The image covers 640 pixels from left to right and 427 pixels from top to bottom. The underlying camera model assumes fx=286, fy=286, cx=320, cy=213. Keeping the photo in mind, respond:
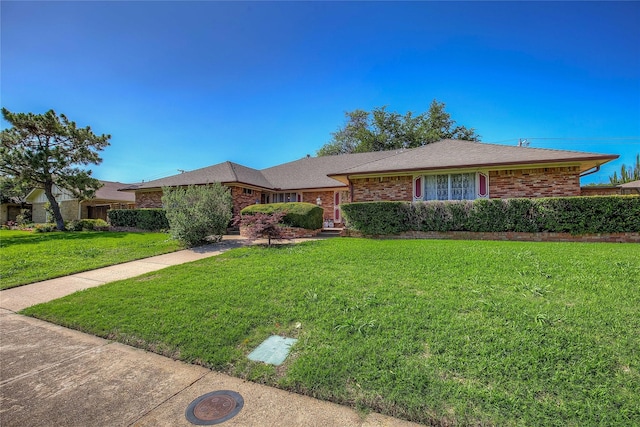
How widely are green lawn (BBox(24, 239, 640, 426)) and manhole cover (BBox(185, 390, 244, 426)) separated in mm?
320

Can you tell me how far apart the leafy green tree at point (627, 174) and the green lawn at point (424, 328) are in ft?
142

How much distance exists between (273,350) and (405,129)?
1247 inches

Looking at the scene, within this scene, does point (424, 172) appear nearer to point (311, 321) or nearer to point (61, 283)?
point (311, 321)

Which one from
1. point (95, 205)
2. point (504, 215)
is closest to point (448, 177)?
point (504, 215)

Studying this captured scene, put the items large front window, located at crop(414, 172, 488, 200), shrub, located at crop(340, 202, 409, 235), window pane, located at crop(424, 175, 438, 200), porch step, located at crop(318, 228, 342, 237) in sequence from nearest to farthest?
shrub, located at crop(340, 202, 409, 235) < large front window, located at crop(414, 172, 488, 200) < window pane, located at crop(424, 175, 438, 200) < porch step, located at crop(318, 228, 342, 237)

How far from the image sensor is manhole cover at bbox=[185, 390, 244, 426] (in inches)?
90.4

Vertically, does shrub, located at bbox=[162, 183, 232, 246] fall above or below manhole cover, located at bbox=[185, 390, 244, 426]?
above

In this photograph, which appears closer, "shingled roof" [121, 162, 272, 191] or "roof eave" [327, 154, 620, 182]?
"roof eave" [327, 154, 620, 182]

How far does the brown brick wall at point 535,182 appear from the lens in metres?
11.5

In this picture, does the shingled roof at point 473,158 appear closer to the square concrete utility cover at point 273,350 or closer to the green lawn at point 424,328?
the green lawn at point 424,328

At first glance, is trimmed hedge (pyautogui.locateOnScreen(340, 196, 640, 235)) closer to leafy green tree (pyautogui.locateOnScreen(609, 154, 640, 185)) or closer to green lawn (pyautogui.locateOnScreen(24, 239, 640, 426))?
green lawn (pyautogui.locateOnScreen(24, 239, 640, 426))

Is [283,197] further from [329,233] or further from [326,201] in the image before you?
[329,233]

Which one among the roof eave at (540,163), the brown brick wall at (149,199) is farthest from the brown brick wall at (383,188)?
the brown brick wall at (149,199)

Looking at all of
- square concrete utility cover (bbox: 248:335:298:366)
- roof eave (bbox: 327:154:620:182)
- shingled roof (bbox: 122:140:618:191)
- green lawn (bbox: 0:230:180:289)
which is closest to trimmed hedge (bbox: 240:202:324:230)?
shingled roof (bbox: 122:140:618:191)
